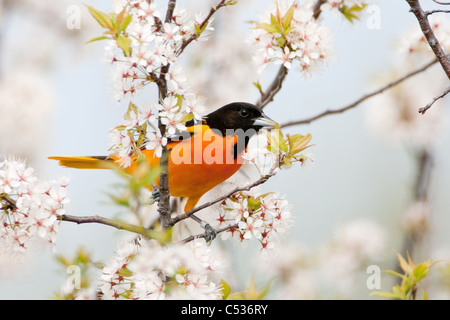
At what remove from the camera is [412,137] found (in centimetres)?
401

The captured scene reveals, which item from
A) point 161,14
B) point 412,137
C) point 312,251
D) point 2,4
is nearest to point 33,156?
point 2,4

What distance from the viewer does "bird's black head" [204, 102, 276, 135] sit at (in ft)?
8.34

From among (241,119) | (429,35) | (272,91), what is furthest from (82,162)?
(429,35)

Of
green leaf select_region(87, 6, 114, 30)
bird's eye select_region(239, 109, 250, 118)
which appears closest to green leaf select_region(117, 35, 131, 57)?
green leaf select_region(87, 6, 114, 30)

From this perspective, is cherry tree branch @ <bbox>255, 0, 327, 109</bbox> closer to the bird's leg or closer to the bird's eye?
the bird's eye

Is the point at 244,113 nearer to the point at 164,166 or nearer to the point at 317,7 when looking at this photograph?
the point at 317,7

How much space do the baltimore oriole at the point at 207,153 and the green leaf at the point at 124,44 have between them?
0.85m

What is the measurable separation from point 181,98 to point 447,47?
1443mm

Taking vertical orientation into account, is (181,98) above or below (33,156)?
below

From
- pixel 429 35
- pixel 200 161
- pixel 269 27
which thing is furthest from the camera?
pixel 200 161

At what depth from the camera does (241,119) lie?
2.58m

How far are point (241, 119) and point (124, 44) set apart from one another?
1.19 m

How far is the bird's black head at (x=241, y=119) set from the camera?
2543 mm

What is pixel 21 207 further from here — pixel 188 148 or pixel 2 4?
pixel 2 4
